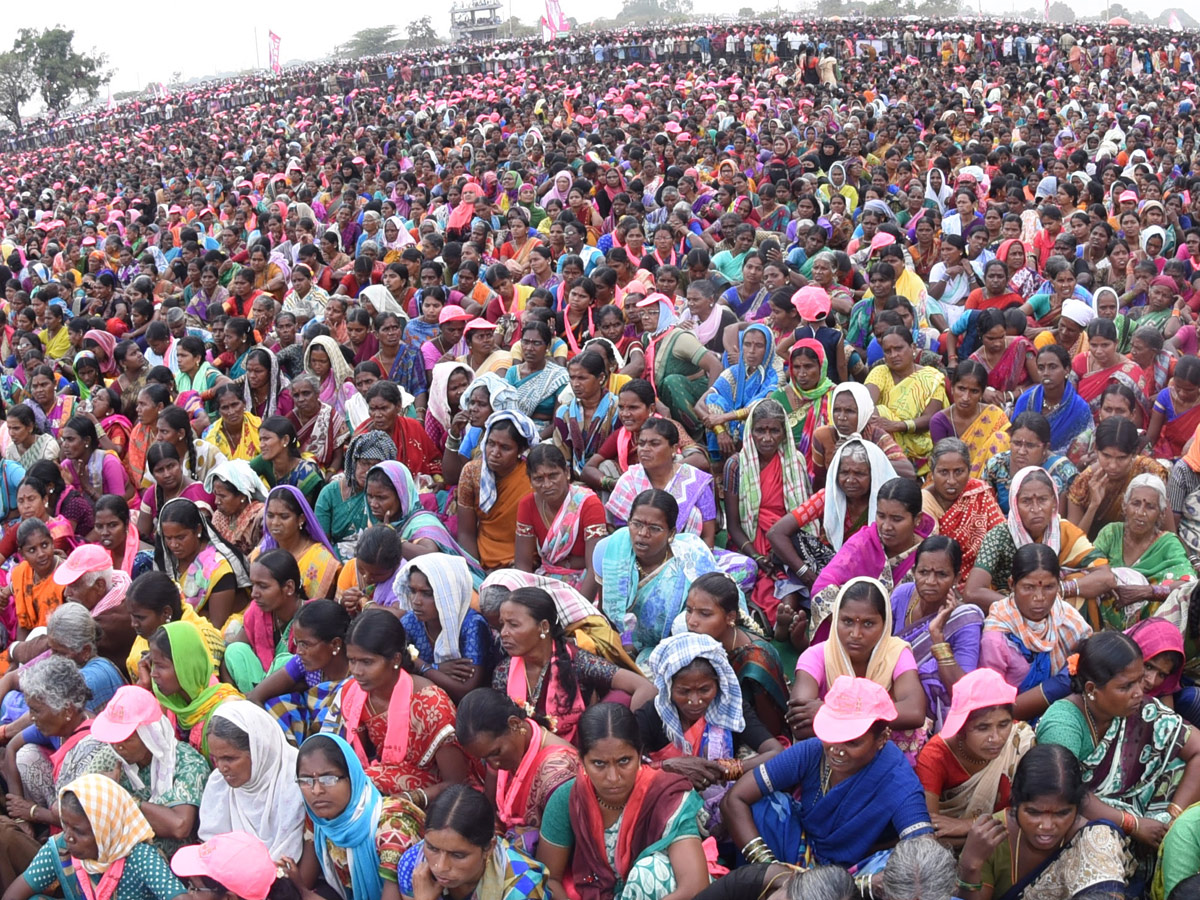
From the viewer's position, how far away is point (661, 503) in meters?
4.27

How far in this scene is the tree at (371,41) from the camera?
60.4 meters

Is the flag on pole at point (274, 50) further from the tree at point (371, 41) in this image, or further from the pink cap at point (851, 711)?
the pink cap at point (851, 711)

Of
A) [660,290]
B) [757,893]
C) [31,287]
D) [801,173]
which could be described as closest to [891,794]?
[757,893]

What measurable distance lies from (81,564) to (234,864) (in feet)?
7.02

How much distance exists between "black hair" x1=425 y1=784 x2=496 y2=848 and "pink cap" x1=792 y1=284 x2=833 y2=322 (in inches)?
173

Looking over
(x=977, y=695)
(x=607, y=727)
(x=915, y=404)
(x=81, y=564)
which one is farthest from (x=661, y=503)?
(x=81, y=564)

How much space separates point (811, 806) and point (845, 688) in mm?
369

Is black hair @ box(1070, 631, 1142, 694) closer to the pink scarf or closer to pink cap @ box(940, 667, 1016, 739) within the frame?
pink cap @ box(940, 667, 1016, 739)

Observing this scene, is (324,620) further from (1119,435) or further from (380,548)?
(1119,435)

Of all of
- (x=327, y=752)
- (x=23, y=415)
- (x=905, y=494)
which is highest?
(x=23, y=415)

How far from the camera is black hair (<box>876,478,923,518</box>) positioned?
4.21m

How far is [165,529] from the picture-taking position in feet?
15.8

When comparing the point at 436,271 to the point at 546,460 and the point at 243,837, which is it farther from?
the point at 243,837

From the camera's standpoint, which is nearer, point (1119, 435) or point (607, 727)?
point (607, 727)
